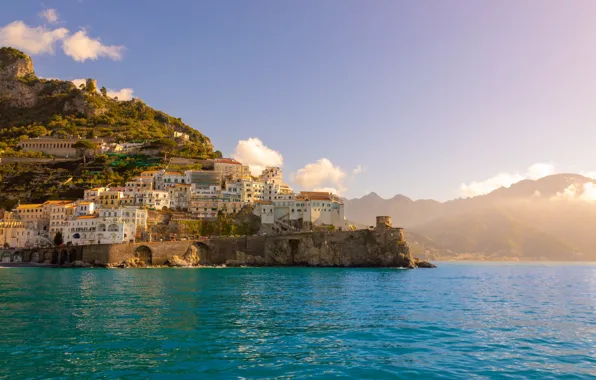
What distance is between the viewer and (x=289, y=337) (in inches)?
755

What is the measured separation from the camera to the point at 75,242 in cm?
8238

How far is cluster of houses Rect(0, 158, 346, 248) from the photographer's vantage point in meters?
82.4

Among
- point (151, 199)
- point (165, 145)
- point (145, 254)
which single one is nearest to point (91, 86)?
point (165, 145)

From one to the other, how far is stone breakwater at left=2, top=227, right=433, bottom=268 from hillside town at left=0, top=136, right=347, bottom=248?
4682mm

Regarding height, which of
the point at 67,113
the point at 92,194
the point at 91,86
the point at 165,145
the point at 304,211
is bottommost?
the point at 304,211

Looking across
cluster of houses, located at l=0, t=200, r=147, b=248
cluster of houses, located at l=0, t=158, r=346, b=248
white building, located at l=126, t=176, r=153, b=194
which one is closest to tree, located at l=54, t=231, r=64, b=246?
cluster of houses, located at l=0, t=200, r=147, b=248

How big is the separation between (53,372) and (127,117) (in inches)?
6010

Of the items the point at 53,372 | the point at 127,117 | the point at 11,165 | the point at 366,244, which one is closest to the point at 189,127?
the point at 127,117

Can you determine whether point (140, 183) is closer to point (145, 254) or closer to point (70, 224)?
point (70, 224)

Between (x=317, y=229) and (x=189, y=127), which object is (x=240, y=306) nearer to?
(x=317, y=229)

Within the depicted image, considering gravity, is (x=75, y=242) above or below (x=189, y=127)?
below

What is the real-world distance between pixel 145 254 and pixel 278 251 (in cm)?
Answer: 2503

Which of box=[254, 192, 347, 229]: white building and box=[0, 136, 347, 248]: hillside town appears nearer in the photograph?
box=[0, 136, 347, 248]: hillside town

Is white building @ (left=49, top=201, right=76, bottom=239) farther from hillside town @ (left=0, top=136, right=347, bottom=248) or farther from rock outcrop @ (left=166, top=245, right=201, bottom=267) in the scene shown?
rock outcrop @ (left=166, top=245, right=201, bottom=267)
